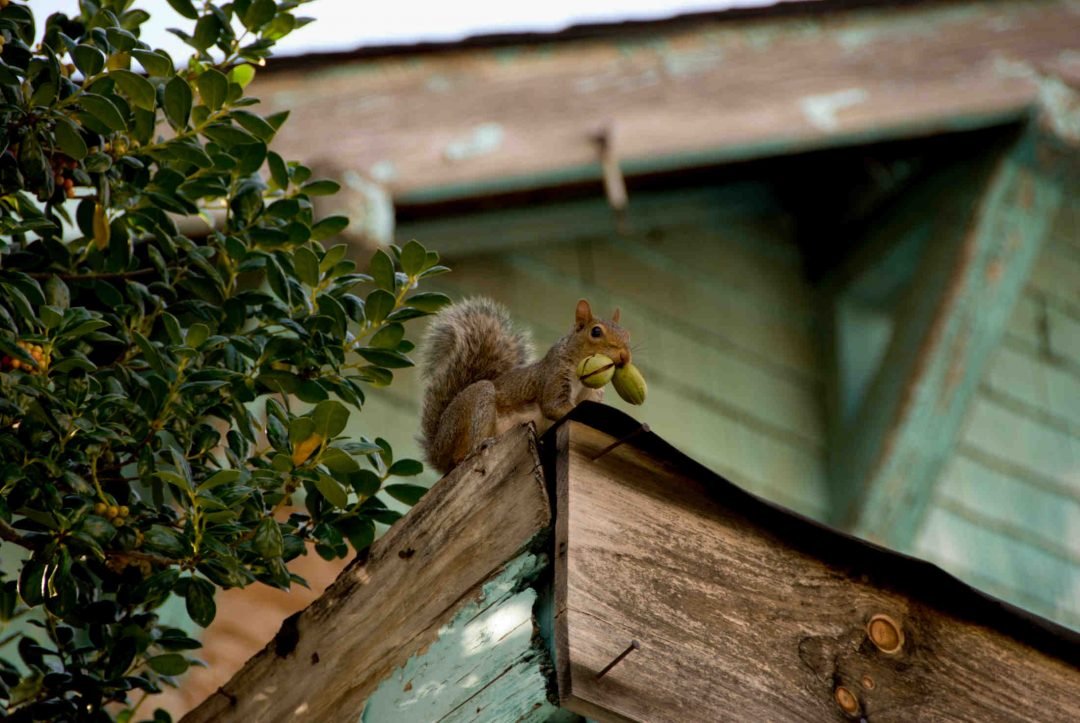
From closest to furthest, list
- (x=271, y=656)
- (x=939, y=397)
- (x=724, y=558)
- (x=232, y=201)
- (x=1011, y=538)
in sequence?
(x=724, y=558) < (x=271, y=656) < (x=232, y=201) < (x=939, y=397) < (x=1011, y=538)

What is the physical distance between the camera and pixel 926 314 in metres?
3.92

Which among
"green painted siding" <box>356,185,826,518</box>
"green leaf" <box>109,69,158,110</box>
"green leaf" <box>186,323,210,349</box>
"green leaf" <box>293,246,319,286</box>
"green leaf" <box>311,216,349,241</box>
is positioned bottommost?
"green painted siding" <box>356,185,826,518</box>

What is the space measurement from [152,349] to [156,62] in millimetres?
396

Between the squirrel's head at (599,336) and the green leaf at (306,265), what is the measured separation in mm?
479

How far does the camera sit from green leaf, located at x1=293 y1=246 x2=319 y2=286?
2.04 meters

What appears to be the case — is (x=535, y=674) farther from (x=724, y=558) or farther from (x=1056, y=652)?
(x=1056, y=652)

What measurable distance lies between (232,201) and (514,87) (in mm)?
1569

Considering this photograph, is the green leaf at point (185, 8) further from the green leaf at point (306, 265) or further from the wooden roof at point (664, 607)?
the wooden roof at point (664, 607)

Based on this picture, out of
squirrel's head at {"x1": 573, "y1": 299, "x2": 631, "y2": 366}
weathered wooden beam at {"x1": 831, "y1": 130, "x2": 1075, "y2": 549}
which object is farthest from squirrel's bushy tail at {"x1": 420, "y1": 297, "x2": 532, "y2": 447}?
weathered wooden beam at {"x1": 831, "y1": 130, "x2": 1075, "y2": 549}

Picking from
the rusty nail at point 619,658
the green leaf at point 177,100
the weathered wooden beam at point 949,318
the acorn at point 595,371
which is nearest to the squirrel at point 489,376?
the acorn at point 595,371

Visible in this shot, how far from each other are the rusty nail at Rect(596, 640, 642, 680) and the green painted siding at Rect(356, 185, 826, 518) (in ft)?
7.80

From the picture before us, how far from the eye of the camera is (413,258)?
2021 millimetres

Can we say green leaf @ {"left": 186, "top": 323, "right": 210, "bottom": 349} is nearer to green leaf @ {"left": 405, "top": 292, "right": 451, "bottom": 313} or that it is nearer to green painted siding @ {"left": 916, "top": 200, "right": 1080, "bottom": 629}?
green leaf @ {"left": 405, "top": 292, "right": 451, "bottom": 313}

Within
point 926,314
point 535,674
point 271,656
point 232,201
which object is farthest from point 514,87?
point 535,674
